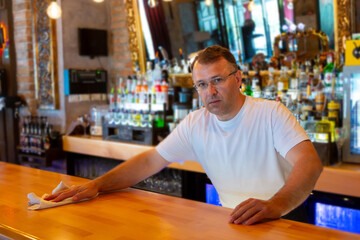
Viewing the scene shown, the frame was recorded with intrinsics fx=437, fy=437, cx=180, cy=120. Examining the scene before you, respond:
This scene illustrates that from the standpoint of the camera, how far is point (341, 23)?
3711 mm

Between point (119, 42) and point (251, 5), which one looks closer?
point (251, 5)

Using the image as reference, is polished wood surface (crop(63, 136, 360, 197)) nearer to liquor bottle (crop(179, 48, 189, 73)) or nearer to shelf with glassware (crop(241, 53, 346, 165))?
shelf with glassware (crop(241, 53, 346, 165))

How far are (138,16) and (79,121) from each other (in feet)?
4.75

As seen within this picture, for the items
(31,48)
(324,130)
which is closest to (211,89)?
(324,130)

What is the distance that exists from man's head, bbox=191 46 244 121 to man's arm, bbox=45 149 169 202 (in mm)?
424

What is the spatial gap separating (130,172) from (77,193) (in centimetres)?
32

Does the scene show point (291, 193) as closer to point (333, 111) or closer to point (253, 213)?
point (253, 213)

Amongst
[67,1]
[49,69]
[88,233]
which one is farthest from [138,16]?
[88,233]

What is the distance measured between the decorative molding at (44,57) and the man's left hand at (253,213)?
166 inches

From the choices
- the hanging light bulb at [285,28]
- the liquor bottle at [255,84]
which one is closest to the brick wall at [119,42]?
the liquor bottle at [255,84]

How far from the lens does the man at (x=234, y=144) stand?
6.40 feet

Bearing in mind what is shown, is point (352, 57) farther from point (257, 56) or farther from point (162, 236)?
point (162, 236)

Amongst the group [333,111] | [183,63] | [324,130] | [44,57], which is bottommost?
[324,130]

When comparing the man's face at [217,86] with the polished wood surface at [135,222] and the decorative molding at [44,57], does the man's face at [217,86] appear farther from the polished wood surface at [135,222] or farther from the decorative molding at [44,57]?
the decorative molding at [44,57]
